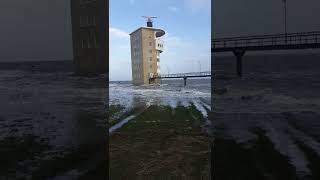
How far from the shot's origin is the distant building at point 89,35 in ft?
66.4

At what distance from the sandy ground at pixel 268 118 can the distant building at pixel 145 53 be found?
43.6 ft

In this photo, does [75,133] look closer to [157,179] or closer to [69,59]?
[69,59]

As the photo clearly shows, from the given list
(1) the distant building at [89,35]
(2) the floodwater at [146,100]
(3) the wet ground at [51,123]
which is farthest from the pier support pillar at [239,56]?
(3) the wet ground at [51,123]

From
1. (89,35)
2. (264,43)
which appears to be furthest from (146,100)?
(264,43)

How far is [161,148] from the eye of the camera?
49.6 feet

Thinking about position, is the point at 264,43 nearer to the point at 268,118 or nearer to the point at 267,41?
the point at 267,41

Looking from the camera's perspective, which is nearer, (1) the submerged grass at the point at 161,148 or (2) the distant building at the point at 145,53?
(1) the submerged grass at the point at 161,148

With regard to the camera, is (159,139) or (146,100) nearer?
(159,139)

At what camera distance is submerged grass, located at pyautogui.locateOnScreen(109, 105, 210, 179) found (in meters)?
12.3

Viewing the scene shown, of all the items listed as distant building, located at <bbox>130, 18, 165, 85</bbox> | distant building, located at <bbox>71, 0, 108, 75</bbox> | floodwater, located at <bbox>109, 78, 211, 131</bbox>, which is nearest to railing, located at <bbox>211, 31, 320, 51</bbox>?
floodwater, located at <bbox>109, 78, 211, 131</bbox>

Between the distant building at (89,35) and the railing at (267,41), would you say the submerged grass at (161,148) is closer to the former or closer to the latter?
the distant building at (89,35)

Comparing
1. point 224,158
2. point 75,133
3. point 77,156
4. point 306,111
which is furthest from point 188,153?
point 306,111

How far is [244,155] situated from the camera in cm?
1304

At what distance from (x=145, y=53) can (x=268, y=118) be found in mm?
22075
